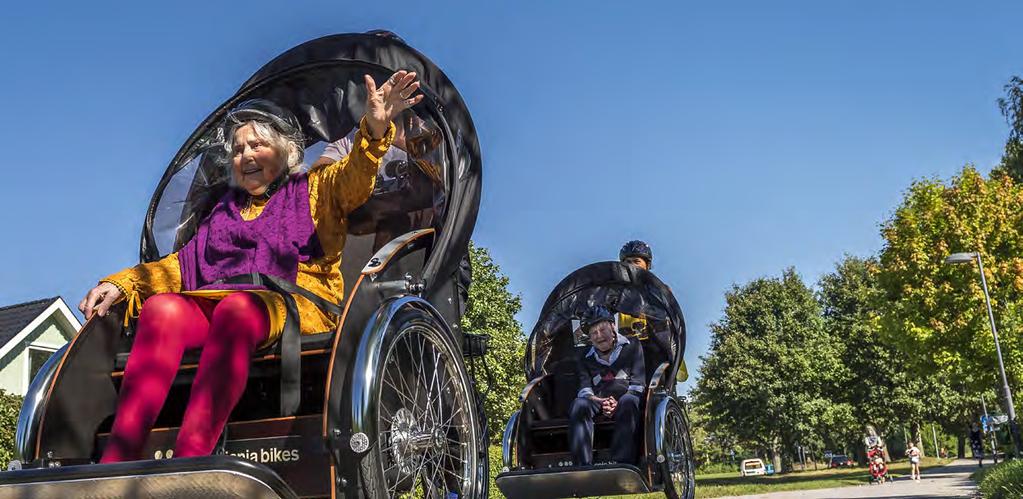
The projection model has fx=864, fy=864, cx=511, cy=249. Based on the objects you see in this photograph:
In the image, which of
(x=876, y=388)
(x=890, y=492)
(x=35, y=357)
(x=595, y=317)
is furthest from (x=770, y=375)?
(x=595, y=317)

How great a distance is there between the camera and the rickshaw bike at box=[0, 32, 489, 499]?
2827 mm

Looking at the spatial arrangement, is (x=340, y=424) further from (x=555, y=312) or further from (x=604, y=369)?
(x=555, y=312)

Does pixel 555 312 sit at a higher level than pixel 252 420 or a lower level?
higher

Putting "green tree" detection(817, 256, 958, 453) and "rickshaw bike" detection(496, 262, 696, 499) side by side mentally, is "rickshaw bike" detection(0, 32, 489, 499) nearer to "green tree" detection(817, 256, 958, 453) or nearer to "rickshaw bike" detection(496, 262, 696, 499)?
"rickshaw bike" detection(496, 262, 696, 499)

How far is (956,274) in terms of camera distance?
74.9 feet

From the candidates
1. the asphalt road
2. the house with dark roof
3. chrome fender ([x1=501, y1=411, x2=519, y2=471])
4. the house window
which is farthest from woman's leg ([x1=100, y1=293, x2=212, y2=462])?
the house window

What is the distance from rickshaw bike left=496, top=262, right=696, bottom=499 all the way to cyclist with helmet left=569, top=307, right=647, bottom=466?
0.10 meters

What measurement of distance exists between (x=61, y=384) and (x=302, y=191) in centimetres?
120

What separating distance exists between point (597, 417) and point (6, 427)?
8042 millimetres

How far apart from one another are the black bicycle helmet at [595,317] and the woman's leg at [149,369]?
16.2ft

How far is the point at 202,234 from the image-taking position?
150 inches

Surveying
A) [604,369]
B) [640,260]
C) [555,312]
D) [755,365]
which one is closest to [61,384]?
[604,369]

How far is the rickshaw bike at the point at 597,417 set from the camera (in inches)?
238

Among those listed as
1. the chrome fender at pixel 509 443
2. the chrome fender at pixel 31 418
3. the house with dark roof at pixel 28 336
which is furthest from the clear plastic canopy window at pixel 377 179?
the house with dark roof at pixel 28 336
